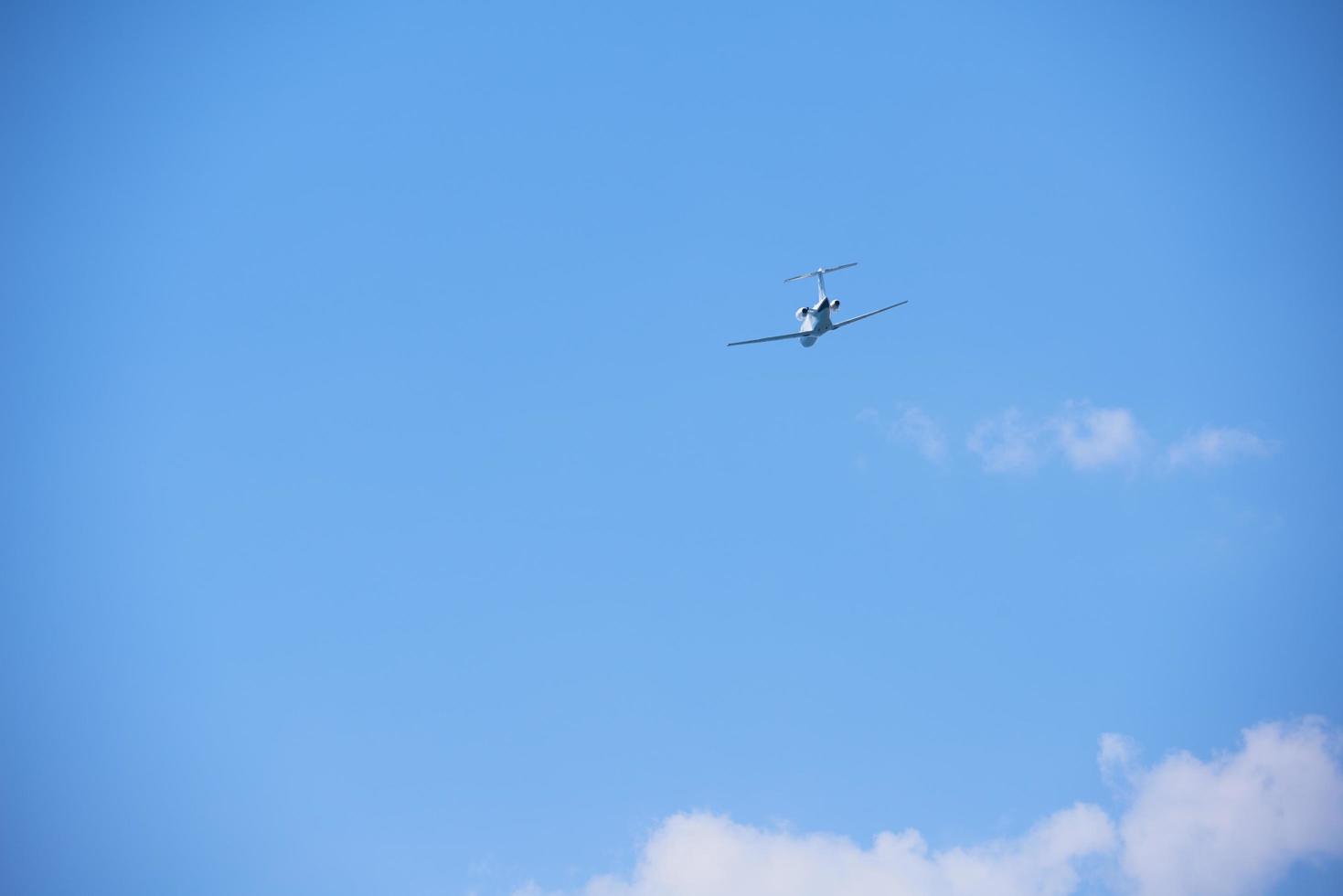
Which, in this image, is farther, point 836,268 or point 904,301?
point 836,268

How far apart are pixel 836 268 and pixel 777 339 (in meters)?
5.36

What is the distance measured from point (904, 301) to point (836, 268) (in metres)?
7.16

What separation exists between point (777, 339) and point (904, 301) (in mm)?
8742

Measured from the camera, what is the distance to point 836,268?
6550 cm

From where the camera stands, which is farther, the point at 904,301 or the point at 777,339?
the point at 777,339

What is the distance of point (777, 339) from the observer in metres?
65.5

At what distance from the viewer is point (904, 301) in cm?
5944

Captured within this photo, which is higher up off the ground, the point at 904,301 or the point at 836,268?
the point at 836,268
